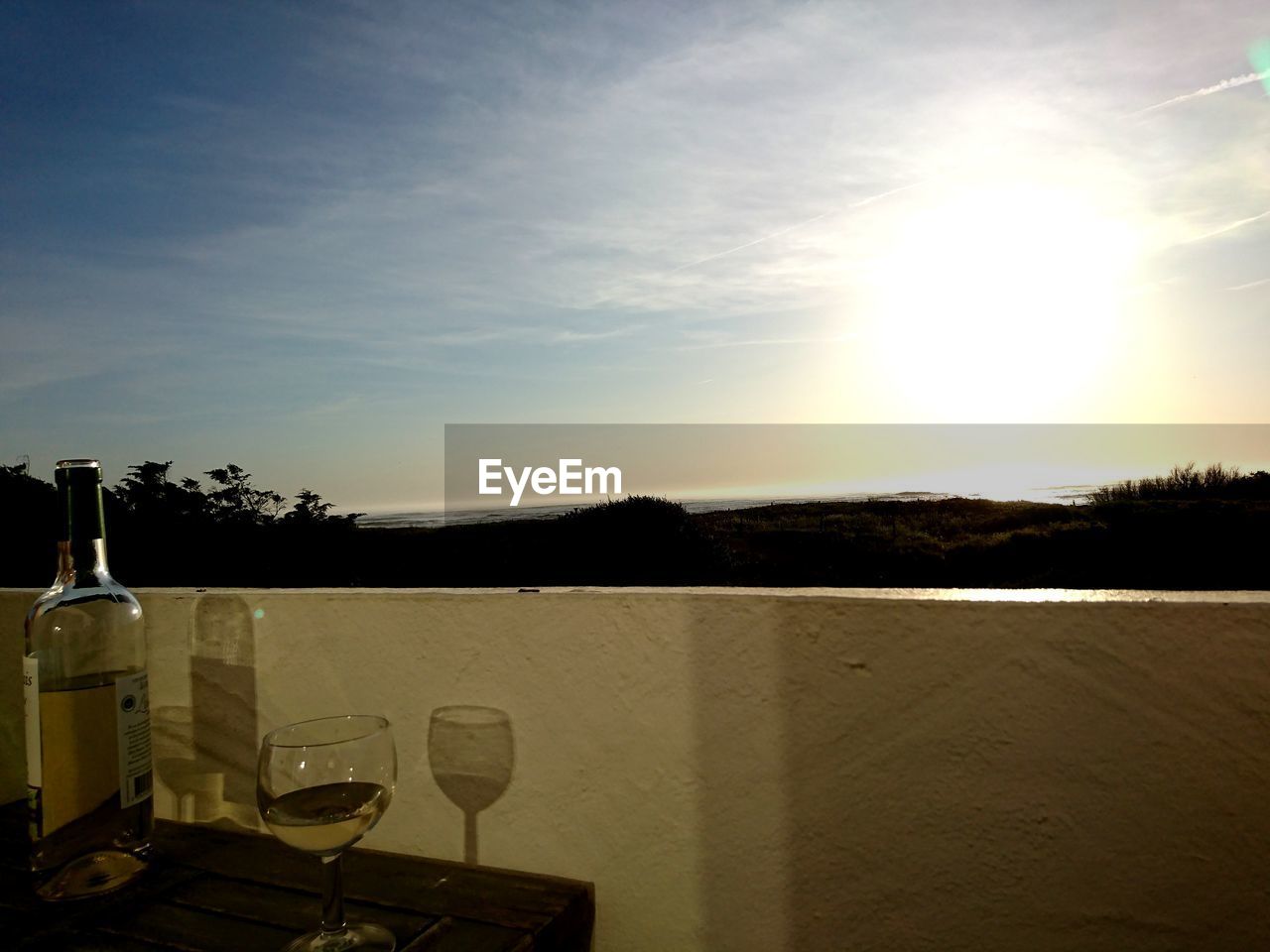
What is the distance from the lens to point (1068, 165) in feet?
22.9

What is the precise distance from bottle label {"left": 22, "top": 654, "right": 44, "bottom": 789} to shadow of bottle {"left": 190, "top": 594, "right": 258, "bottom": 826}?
0.32 m

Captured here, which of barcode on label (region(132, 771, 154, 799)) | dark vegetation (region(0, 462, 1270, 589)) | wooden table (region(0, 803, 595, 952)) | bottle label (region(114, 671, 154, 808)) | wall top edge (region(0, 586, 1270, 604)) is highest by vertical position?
wall top edge (region(0, 586, 1270, 604))

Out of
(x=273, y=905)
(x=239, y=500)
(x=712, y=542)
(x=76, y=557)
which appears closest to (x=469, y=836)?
(x=273, y=905)

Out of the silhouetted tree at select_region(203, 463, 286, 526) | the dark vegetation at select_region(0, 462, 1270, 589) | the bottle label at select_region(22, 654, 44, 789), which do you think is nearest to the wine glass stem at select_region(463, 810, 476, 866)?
the bottle label at select_region(22, 654, 44, 789)

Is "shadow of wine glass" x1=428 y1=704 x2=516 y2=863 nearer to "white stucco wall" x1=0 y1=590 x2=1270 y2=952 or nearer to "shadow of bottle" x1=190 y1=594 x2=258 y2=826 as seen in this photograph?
"white stucco wall" x1=0 y1=590 x2=1270 y2=952

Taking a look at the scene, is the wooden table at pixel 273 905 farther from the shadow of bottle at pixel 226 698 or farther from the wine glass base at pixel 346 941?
the shadow of bottle at pixel 226 698

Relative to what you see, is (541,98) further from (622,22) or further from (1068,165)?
(1068,165)

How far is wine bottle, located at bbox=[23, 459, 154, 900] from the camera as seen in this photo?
90cm

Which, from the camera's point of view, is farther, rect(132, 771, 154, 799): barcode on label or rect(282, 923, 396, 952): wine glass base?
rect(132, 771, 154, 799): barcode on label
